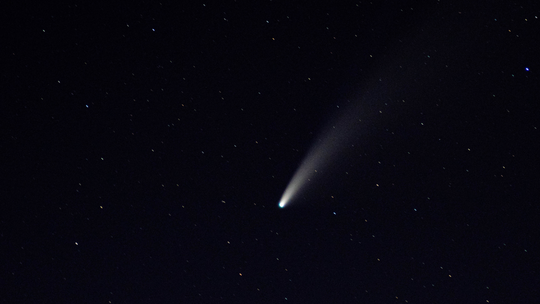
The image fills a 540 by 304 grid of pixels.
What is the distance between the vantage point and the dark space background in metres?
0.87

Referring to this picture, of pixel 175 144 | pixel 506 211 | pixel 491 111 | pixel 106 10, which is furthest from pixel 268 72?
pixel 506 211

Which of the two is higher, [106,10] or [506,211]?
[106,10]

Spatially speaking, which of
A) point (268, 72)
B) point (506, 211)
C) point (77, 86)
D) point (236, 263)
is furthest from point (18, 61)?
point (506, 211)

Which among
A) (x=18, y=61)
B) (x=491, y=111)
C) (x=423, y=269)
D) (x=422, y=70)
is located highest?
(x=18, y=61)

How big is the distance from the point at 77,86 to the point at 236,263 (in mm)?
597

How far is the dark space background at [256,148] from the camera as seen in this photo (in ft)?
2.84

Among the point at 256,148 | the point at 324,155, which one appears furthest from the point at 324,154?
the point at 256,148

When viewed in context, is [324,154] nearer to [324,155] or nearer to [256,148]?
[324,155]

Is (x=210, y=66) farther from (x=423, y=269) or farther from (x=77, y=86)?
(x=423, y=269)

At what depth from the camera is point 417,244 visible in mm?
919

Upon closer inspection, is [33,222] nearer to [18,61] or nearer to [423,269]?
[18,61]

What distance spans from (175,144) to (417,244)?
0.65 meters

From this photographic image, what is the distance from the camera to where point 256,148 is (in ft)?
3.00

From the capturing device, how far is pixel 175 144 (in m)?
0.92
